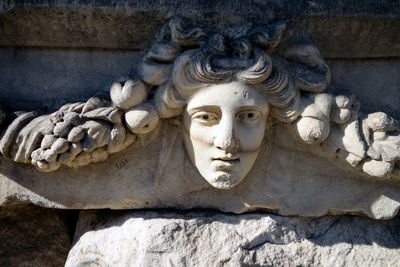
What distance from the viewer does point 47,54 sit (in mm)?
1476

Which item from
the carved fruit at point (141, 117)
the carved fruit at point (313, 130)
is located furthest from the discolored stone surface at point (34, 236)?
the carved fruit at point (313, 130)

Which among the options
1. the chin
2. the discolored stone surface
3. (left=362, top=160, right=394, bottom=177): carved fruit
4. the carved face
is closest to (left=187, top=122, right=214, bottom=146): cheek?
the carved face

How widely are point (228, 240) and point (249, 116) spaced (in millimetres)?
410

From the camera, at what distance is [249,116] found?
139 centimetres

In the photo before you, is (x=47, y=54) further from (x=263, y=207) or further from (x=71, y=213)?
(x=263, y=207)

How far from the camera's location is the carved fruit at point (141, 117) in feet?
4.46

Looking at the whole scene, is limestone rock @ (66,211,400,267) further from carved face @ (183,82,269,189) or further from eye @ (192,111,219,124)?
eye @ (192,111,219,124)

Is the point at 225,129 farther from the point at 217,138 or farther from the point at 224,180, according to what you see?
the point at 224,180

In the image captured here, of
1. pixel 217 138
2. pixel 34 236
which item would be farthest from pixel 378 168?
pixel 34 236

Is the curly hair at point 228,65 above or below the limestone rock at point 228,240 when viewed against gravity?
above

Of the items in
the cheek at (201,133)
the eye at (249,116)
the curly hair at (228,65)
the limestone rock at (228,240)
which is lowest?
the limestone rock at (228,240)

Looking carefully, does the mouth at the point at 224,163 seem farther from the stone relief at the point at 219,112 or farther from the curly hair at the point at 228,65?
the curly hair at the point at 228,65

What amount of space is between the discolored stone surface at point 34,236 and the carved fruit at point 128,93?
2.18 feet

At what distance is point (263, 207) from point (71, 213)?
789 mm
